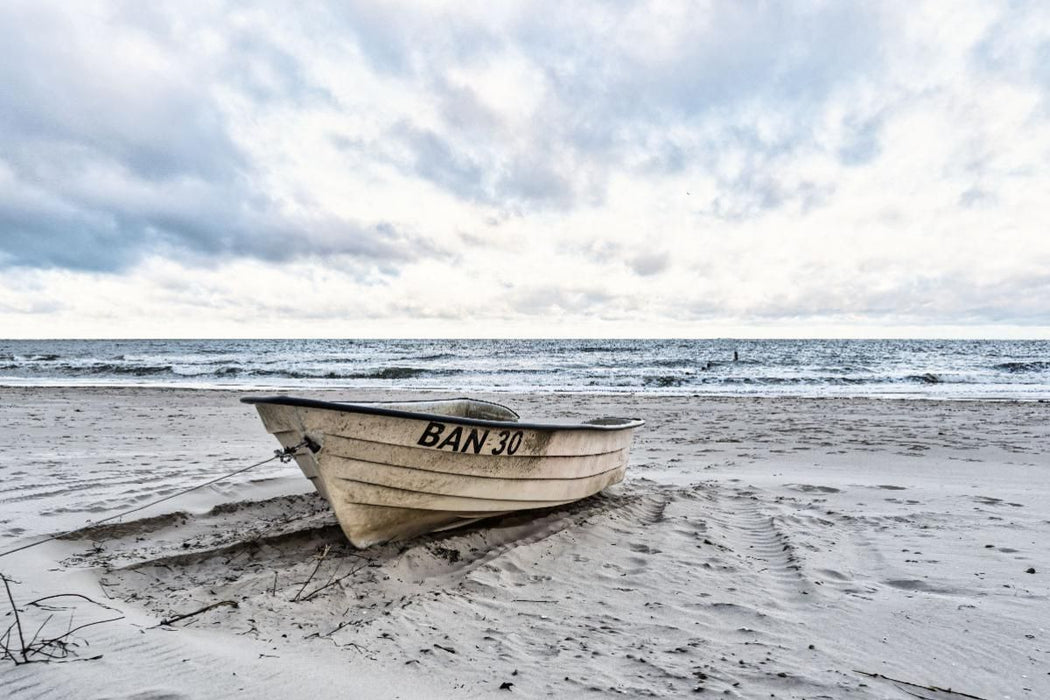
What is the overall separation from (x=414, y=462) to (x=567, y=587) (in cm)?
143

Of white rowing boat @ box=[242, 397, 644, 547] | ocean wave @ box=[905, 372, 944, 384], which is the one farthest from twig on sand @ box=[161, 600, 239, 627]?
ocean wave @ box=[905, 372, 944, 384]

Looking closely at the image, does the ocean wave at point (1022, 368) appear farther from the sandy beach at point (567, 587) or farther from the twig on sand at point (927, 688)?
the twig on sand at point (927, 688)

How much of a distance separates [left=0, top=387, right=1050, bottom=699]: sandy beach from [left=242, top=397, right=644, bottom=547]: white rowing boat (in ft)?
0.88

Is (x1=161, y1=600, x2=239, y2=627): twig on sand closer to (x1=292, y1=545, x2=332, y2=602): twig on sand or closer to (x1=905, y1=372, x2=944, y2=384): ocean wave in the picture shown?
(x1=292, y1=545, x2=332, y2=602): twig on sand

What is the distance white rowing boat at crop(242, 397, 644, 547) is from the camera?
418cm

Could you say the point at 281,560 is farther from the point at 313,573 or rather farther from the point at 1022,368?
the point at 1022,368

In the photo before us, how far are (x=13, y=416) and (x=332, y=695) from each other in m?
14.1

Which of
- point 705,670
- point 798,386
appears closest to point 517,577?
point 705,670

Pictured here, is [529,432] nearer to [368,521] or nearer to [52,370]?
[368,521]

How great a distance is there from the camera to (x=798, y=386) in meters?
23.7

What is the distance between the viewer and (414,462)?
4445 mm

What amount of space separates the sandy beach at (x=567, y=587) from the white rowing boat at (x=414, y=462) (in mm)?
267

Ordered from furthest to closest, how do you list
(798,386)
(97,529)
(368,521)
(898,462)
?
1. (798,386)
2. (898,462)
3. (97,529)
4. (368,521)

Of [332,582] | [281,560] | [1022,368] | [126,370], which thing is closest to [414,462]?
[332,582]
